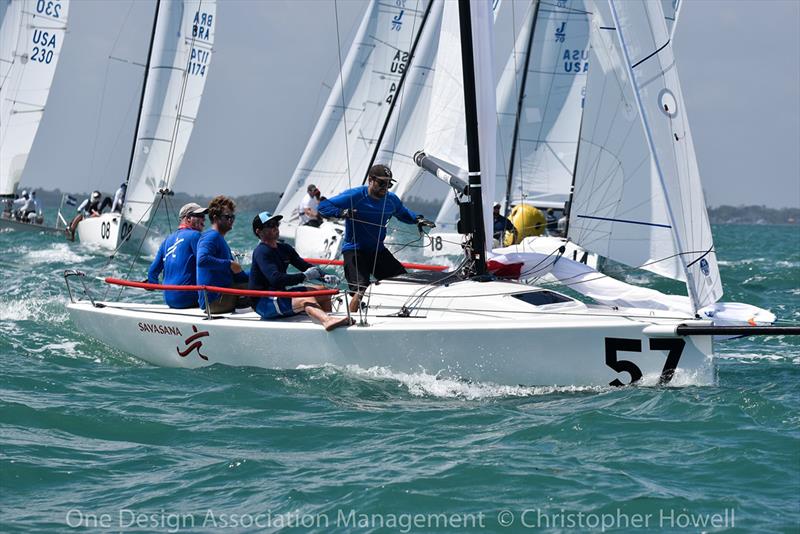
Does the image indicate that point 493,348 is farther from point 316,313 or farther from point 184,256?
point 184,256

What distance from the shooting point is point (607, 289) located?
8586 mm

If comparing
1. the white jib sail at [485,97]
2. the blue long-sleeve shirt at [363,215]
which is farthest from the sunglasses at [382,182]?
the white jib sail at [485,97]

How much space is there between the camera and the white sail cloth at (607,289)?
7684mm

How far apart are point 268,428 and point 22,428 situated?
1501 mm

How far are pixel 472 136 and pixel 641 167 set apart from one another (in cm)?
151

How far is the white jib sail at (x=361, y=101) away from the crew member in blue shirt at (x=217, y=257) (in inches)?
520

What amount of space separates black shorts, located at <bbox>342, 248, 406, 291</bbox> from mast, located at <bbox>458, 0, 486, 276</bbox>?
77cm

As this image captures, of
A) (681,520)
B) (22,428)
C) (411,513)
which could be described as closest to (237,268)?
(22,428)

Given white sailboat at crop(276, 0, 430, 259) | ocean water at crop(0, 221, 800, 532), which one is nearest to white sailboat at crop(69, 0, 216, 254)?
white sailboat at crop(276, 0, 430, 259)

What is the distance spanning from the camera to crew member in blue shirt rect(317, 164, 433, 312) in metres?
8.45

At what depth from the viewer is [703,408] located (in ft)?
22.0


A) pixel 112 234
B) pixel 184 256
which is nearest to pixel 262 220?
pixel 184 256

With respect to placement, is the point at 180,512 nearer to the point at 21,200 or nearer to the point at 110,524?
the point at 110,524

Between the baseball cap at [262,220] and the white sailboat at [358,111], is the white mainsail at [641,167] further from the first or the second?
the white sailboat at [358,111]
